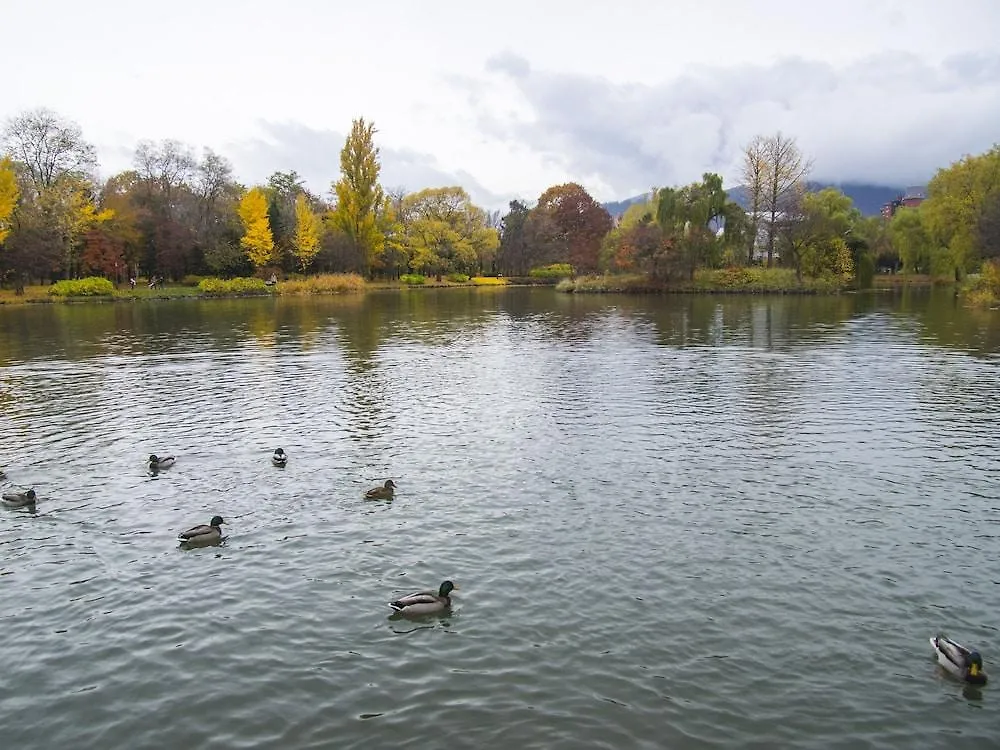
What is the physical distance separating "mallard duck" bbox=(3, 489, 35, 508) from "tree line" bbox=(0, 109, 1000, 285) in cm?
7308

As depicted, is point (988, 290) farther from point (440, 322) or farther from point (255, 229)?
point (255, 229)

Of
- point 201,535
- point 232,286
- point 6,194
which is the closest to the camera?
point 201,535

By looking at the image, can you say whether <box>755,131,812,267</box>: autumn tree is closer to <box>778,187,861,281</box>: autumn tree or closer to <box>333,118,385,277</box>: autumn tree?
<box>778,187,861,281</box>: autumn tree

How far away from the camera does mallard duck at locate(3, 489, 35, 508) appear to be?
1459 cm

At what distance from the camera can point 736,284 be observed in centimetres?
8500

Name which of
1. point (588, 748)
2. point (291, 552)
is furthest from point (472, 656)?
point (291, 552)

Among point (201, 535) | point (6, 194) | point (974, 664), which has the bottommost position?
point (974, 664)

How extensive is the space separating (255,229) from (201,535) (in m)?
90.2

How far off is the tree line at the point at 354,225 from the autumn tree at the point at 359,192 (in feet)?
0.68

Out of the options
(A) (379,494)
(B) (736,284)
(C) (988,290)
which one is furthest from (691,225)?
(A) (379,494)

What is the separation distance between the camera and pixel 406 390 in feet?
89.2

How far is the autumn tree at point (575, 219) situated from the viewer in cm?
13488

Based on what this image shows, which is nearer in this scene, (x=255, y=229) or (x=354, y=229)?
(x=255, y=229)

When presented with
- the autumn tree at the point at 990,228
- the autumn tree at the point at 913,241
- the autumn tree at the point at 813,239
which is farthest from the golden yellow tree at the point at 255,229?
the autumn tree at the point at 913,241
